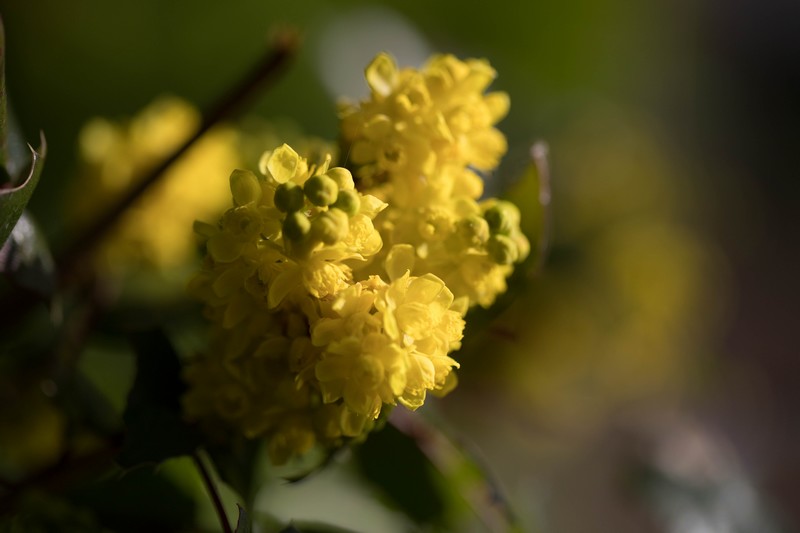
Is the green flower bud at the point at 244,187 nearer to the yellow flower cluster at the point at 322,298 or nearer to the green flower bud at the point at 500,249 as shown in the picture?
the yellow flower cluster at the point at 322,298

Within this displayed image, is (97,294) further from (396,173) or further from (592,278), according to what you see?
(592,278)

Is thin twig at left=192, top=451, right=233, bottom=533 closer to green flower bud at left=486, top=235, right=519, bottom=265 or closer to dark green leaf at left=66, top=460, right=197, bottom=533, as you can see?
dark green leaf at left=66, top=460, right=197, bottom=533

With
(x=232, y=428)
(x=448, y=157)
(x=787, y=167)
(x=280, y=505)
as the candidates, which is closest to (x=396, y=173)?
(x=448, y=157)

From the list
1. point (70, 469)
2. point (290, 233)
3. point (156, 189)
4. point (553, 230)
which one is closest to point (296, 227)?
point (290, 233)

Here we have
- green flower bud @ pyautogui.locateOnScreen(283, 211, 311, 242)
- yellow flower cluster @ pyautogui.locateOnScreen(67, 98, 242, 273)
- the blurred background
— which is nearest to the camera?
green flower bud @ pyautogui.locateOnScreen(283, 211, 311, 242)

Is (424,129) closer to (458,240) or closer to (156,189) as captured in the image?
(458,240)

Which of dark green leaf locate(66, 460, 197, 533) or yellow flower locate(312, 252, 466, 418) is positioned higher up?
yellow flower locate(312, 252, 466, 418)

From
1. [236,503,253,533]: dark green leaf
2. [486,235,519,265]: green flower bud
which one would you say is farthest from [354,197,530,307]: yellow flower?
[236,503,253,533]: dark green leaf

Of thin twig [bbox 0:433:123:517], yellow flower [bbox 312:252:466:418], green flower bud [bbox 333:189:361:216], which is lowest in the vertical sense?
thin twig [bbox 0:433:123:517]
